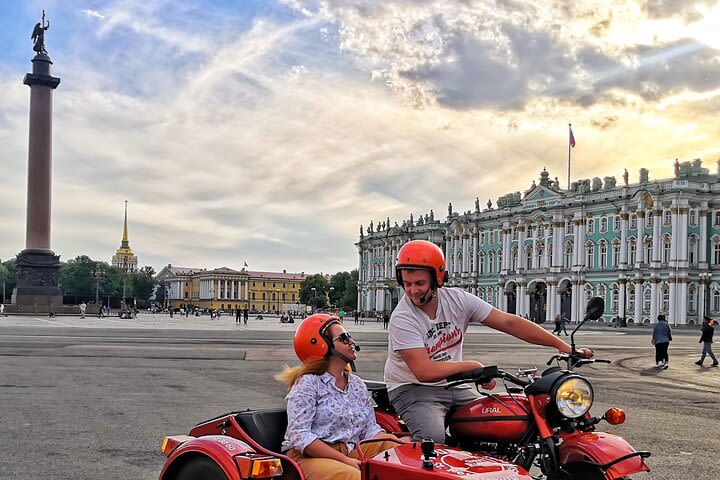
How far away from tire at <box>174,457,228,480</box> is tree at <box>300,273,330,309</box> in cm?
15340

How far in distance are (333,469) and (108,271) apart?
573 feet

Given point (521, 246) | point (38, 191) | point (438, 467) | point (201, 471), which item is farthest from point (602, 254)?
point (438, 467)

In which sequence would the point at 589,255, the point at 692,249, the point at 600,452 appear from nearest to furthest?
the point at 600,452, the point at 692,249, the point at 589,255

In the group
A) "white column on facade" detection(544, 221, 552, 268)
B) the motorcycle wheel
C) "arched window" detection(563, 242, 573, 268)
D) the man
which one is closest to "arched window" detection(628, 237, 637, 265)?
"arched window" detection(563, 242, 573, 268)

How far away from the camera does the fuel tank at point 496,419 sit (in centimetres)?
402

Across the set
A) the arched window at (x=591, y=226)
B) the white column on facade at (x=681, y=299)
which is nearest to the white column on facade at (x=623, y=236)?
the arched window at (x=591, y=226)

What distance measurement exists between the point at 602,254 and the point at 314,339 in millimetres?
81230

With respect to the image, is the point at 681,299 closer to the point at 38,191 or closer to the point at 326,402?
the point at 38,191

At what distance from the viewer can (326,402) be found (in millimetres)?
4555

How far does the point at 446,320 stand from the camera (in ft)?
15.8

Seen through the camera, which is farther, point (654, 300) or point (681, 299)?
point (654, 300)

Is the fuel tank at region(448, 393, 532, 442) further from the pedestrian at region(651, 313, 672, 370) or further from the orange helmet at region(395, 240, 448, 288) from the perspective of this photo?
the pedestrian at region(651, 313, 672, 370)

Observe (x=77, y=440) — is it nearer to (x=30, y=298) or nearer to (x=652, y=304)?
(x=30, y=298)

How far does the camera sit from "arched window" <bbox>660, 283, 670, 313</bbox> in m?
72.6
